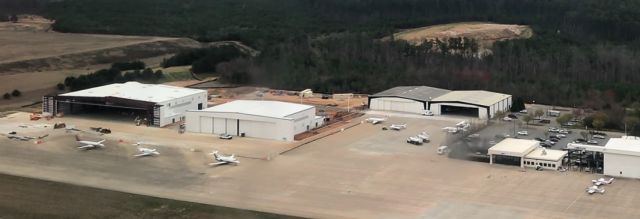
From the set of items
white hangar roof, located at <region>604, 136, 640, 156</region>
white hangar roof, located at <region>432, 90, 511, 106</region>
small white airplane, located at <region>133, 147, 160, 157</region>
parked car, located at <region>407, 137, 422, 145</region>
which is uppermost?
white hangar roof, located at <region>432, 90, 511, 106</region>

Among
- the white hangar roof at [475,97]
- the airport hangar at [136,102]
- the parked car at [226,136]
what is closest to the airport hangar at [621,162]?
the white hangar roof at [475,97]

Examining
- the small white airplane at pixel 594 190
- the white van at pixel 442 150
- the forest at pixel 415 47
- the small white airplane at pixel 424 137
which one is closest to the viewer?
the small white airplane at pixel 594 190

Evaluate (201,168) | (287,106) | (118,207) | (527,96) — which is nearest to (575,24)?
(527,96)

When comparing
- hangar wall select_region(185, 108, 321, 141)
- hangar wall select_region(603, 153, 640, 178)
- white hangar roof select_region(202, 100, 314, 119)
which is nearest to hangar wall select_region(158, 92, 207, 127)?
hangar wall select_region(185, 108, 321, 141)

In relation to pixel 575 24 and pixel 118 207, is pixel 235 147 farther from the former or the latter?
pixel 575 24

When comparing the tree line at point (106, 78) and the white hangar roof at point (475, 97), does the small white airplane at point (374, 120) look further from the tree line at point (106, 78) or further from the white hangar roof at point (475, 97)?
the tree line at point (106, 78)

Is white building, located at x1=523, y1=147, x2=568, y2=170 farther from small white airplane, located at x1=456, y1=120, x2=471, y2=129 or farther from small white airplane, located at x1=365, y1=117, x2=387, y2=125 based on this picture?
small white airplane, located at x1=365, y1=117, x2=387, y2=125
